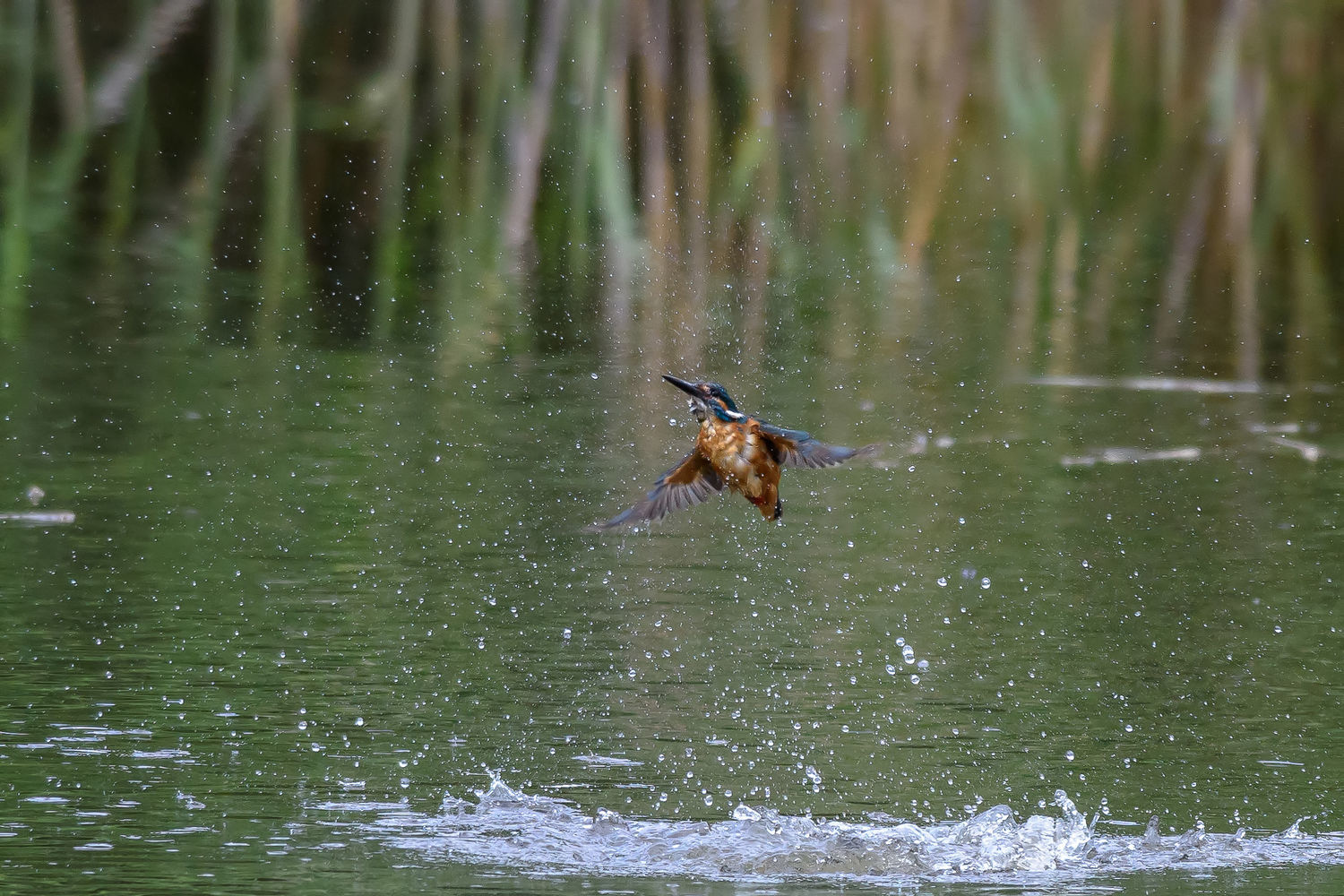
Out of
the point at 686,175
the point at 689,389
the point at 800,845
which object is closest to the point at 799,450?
the point at 689,389

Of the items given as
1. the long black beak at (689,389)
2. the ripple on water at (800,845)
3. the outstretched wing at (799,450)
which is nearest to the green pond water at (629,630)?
the ripple on water at (800,845)

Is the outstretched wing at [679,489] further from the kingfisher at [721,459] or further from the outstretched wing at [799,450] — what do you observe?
the outstretched wing at [799,450]

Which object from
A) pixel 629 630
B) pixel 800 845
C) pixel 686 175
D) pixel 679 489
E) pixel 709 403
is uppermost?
pixel 686 175

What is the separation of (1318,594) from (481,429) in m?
2.77

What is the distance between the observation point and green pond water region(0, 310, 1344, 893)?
166 inches

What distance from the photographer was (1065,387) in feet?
27.5

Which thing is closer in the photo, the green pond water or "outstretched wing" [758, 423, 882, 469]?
the green pond water

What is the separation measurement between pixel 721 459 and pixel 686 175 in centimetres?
594

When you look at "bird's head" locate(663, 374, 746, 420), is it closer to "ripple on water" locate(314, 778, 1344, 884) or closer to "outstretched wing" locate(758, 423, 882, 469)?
"outstretched wing" locate(758, 423, 882, 469)

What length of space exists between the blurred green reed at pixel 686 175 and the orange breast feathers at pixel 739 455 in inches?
141

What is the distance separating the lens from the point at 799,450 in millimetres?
4758

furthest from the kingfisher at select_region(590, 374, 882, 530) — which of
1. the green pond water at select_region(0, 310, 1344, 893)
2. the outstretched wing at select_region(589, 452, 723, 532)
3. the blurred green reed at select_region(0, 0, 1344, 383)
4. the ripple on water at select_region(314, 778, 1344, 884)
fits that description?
the blurred green reed at select_region(0, 0, 1344, 383)

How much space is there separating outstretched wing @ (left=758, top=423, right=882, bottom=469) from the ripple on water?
749 millimetres

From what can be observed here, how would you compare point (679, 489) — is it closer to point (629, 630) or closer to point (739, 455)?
point (739, 455)
